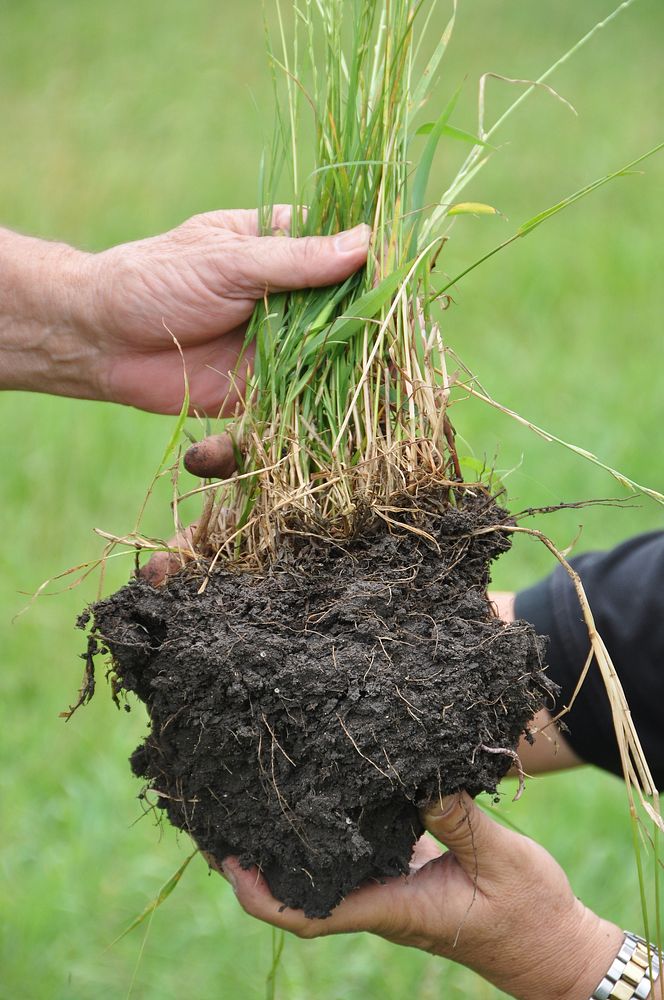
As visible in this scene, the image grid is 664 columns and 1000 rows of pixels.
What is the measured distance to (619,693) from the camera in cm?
108

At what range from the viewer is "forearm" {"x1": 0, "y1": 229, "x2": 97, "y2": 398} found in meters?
1.47

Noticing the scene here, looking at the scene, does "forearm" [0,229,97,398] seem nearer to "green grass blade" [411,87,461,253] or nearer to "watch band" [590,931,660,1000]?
"green grass blade" [411,87,461,253]

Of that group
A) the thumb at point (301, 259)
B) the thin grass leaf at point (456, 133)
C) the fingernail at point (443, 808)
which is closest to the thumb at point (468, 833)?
the fingernail at point (443, 808)

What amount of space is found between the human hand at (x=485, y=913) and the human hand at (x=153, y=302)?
66cm

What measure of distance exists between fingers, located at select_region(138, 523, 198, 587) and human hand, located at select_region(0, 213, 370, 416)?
22cm

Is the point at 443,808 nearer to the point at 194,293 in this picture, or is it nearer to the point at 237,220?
the point at 194,293

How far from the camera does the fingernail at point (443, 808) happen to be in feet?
3.52

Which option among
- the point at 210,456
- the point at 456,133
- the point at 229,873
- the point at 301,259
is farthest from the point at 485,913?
the point at 456,133

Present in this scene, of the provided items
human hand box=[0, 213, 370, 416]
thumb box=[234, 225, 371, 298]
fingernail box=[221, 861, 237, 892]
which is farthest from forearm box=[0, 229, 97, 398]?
fingernail box=[221, 861, 237, 892]

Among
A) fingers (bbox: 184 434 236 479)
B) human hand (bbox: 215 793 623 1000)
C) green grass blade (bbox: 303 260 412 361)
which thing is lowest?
human hand (bbox: 215 793 623 1000)

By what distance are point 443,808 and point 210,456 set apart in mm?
544

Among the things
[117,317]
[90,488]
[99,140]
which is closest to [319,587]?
[117,317]

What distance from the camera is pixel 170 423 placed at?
3850mm

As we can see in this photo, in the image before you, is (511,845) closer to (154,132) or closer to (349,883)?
(349,883)
